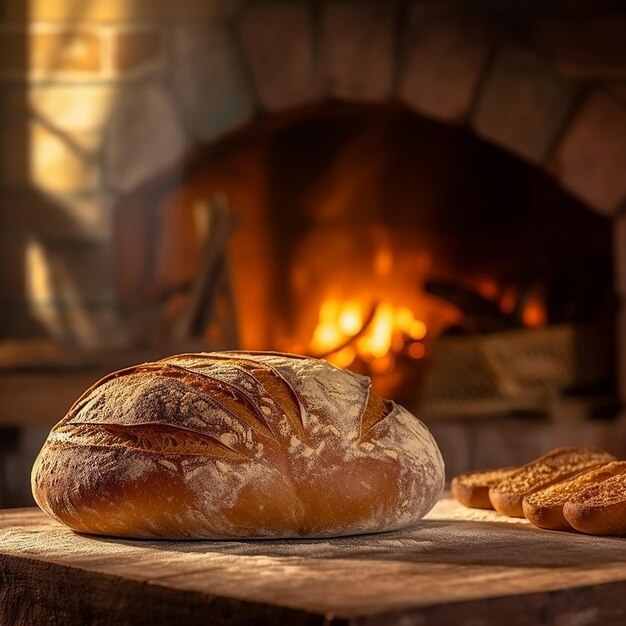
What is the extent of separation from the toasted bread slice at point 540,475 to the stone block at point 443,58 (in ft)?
6.71

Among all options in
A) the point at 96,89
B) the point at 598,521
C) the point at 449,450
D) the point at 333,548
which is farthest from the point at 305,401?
the point at 96,89

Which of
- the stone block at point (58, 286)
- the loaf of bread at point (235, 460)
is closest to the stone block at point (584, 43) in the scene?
the stone block at point (58, 286)

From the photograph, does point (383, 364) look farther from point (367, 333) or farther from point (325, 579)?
point (325, 579)

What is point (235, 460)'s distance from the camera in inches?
51.2

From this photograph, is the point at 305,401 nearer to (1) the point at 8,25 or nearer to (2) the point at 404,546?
(2) the point at 404,546

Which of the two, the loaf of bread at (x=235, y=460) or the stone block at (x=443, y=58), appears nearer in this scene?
the loaf of bread at (x=235, y=460)

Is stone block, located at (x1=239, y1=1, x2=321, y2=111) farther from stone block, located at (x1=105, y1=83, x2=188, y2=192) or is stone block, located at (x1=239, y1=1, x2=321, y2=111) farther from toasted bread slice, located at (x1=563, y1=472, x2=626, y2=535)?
toasted bread slice, located at (x1=563, y1=472, x2=626, y2=535)

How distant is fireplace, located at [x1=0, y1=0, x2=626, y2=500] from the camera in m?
3.53

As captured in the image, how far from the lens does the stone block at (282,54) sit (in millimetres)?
3605

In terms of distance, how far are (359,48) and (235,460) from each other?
8.12ft

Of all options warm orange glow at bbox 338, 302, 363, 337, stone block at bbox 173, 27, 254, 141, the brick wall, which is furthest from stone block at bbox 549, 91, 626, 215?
stone block at bbox 173, 27, 254, 141

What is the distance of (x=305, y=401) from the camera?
1368 mm

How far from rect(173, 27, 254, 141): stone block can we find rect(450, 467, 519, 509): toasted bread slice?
2.20m

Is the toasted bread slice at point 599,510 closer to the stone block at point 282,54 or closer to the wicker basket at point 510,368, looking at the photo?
the wicker basket at point 510,368
